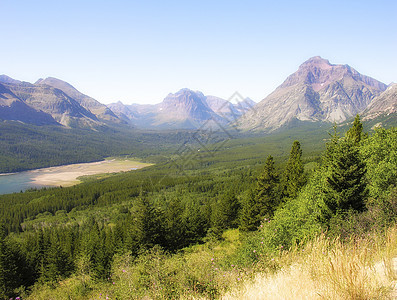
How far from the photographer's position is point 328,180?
2170 cm

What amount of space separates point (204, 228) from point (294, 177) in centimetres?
3318

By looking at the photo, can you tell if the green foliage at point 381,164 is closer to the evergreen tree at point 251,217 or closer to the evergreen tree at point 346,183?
the evergreen tree at point 346,183

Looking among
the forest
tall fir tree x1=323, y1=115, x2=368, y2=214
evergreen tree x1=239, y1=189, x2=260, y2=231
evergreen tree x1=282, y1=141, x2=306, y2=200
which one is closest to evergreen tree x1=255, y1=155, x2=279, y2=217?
the forest

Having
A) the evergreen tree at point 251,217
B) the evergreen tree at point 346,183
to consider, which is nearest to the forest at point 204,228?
the evergreen tree at point 346,183

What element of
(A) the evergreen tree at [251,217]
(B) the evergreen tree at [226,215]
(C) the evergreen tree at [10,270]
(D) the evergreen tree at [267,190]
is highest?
(D) the evergreen tree at [267,190]

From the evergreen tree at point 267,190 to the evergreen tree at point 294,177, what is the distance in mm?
2693

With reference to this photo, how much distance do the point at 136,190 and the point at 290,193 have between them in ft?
385

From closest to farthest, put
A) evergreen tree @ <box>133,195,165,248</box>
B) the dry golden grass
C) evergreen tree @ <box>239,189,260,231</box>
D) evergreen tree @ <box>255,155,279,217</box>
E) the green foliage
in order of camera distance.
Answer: the dry golden grass, the green foliage, evergreen tree @ <box>255,155,279,217</box>, evergreen tree @ <box>239,189,260,231</box>, evergreen tree @ <box>133,195,165,248</box>

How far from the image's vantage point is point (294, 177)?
41.3 meters

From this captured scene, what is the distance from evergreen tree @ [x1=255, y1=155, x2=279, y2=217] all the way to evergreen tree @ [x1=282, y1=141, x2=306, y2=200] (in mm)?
2693

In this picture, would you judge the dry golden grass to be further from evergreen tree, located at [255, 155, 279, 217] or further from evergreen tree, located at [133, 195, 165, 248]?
evergreen tree, located at [133, 195, 165, 248]

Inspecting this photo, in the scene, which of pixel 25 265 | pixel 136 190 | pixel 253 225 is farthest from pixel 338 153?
pixel 136 190

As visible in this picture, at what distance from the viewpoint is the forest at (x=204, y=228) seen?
12016 millimetres

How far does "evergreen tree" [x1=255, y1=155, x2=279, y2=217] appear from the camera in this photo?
41812 mm
